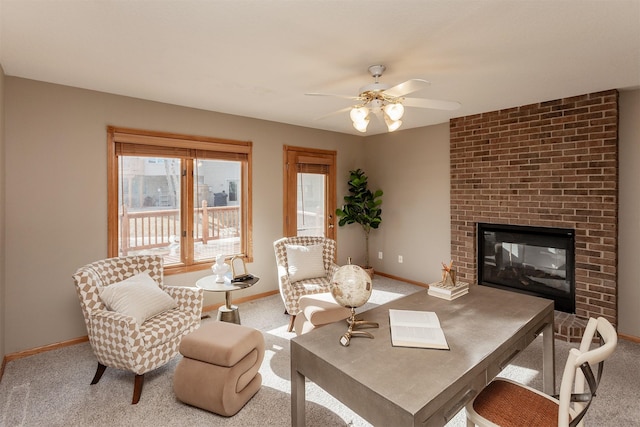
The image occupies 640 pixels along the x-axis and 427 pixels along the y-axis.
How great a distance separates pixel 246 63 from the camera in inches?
100

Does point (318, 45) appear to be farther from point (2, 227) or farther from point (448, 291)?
point (2, 227)

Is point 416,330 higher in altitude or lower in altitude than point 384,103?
lower

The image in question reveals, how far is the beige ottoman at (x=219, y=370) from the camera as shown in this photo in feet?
6.84

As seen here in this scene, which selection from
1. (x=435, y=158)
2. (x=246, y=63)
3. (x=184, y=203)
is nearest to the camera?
(x=246, y=63)

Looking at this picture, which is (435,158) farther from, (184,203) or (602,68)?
(184,203)

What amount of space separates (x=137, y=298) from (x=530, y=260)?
13.5ft

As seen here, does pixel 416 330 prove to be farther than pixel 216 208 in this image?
No

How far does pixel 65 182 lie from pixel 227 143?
171 centimetres

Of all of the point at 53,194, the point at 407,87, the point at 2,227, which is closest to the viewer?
the point at 407,87

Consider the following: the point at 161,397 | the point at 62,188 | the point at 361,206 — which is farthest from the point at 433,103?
the point at 62,188

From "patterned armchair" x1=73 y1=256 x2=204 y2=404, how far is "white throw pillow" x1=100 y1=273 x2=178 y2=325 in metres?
0.05

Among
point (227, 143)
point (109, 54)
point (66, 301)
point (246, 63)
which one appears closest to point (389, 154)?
point (227, 143)

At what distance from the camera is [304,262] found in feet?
12.2

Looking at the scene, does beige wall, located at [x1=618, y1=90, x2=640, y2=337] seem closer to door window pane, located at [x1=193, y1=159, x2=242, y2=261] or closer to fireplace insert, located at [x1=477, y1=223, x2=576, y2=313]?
fireplace insert, located at [x1=477, y1=223, x2=576, y2=313]
